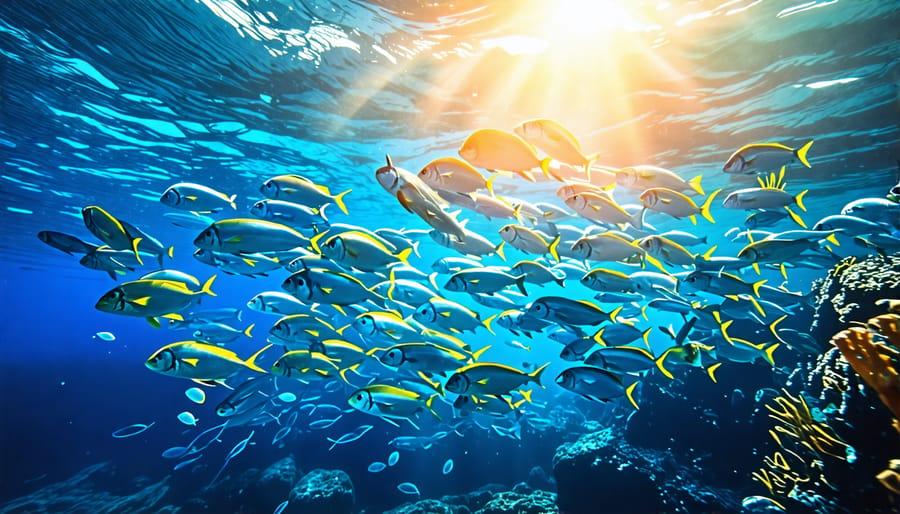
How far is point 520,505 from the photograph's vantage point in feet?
28.5

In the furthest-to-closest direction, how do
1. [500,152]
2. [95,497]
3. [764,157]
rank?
[95,497]
[764,157]
[500,152]

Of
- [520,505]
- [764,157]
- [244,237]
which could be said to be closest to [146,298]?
[244,237]

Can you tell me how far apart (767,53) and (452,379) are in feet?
37.4

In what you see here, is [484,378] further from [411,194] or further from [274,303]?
[274,303]

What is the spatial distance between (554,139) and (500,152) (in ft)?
2.06

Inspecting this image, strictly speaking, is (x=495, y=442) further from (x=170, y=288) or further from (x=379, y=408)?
(x=170, y=288)

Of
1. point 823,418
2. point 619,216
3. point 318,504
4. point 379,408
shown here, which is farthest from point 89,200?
point 823,418

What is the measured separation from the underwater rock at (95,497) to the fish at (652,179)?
48.0 ft

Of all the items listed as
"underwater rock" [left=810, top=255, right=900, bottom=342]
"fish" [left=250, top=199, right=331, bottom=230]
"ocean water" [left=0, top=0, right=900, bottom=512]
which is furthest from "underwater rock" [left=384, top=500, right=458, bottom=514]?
"underwater rock" [left=810, top=255, right=900, bottom=342]

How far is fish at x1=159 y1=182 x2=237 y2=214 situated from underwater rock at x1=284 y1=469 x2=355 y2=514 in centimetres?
847

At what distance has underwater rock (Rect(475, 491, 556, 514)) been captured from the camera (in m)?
8.52

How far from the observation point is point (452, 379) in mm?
4012

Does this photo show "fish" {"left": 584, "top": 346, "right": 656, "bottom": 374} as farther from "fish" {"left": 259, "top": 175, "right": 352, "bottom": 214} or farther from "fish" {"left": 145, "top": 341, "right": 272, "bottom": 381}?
"fish" {"left": 145, "top": 341, "right": 272, "bottom": 381}

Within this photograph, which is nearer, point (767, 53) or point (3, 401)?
point (767, 53)
